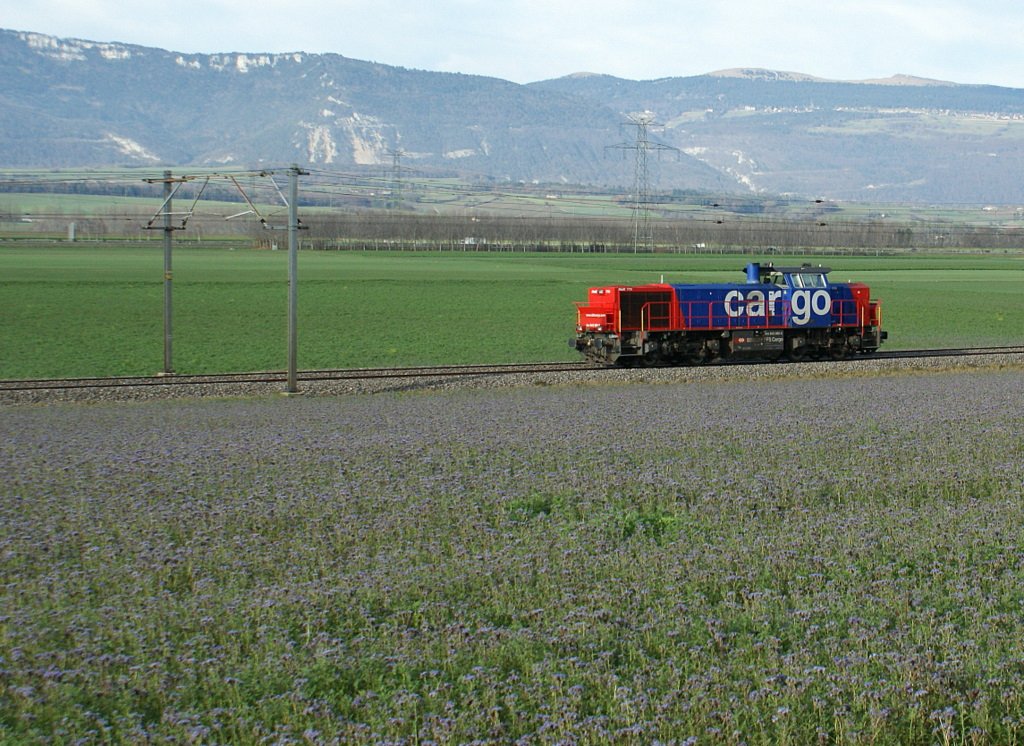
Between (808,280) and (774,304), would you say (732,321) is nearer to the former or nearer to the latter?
(774,304)

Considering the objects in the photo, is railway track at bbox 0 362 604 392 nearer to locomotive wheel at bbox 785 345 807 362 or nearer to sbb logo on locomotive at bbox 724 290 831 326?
sbb logo on locomotive at bbox 724 290 831 326

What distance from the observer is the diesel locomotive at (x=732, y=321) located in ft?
113

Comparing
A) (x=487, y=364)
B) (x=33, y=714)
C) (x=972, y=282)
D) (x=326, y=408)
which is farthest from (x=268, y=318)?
(x=972, y=282)

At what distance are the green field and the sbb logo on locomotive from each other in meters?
5.89

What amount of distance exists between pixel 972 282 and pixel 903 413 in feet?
229

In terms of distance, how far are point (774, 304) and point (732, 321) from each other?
168cm

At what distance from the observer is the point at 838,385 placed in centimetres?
3009

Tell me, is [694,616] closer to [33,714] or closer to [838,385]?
[33,714]

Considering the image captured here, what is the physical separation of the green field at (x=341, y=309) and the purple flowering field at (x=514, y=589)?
57.4 ft

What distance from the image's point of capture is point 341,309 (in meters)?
54.2

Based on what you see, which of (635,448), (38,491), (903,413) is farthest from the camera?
(903,413)

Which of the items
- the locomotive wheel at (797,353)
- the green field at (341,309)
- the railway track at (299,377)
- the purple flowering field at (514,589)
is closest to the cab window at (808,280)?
the locomotive wheel at (797,353)

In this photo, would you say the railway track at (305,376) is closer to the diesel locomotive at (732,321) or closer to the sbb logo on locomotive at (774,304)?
the diesel locomotive at (732,321)

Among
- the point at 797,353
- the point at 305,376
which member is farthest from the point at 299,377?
the point at 797,353
